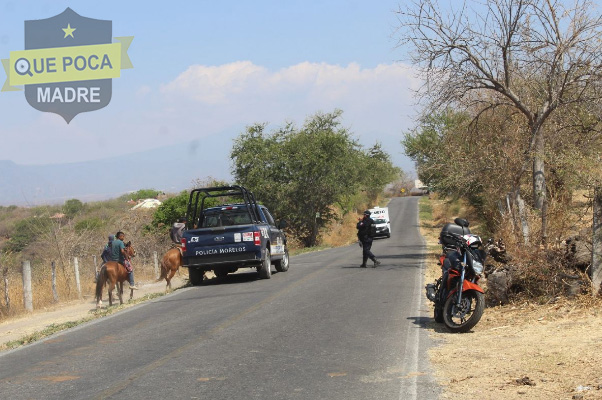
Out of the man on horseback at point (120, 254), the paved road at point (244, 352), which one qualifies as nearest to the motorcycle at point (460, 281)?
the paved road at point (244, 352)

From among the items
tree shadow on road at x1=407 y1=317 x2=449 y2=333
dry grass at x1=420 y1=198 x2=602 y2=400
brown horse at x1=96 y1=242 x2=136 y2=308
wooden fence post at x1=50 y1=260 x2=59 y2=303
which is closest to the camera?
dry grass at x1=420 y1=198 x2=602 y2=400

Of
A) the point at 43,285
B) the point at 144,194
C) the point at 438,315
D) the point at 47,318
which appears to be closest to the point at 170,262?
the point at 43,285

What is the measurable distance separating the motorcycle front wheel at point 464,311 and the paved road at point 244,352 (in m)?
0.44

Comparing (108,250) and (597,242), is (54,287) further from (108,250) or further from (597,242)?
(597,242)

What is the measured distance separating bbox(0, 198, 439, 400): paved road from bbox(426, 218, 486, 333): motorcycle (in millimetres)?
500

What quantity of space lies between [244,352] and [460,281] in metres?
3.13

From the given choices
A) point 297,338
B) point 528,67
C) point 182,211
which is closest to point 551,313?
point 297,338

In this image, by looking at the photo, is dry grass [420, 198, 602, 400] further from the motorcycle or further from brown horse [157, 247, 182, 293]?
brown horse [157, 247, 182, 293]

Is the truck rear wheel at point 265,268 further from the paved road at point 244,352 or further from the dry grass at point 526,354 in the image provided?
the dry grass at point 526,354

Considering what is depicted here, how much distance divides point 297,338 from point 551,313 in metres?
3.89

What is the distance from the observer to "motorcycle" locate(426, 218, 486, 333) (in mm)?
9969

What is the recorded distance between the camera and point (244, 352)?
9.01 m

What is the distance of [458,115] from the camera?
93.0 feet

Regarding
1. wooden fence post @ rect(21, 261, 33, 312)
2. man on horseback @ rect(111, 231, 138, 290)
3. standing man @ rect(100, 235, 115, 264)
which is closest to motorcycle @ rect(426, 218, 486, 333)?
man on horseback @ rect(111, 231, 138, 290)
